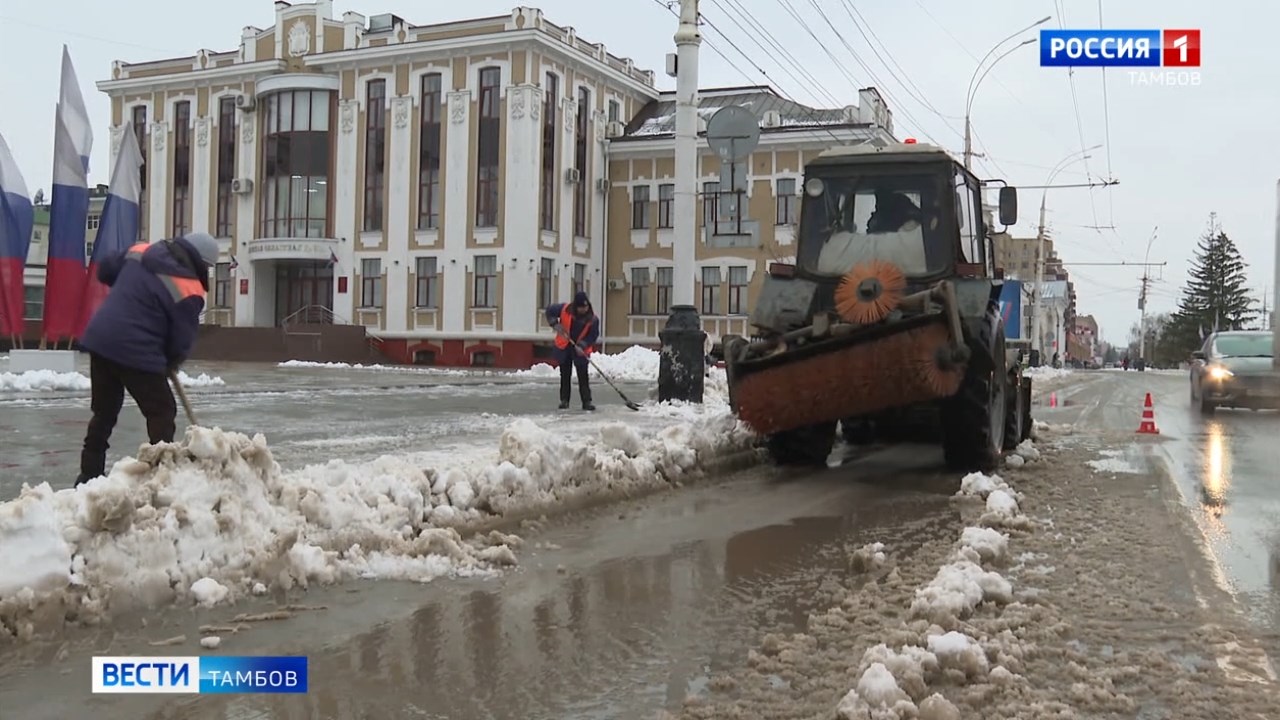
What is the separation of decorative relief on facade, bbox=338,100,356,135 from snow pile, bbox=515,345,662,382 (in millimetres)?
13136

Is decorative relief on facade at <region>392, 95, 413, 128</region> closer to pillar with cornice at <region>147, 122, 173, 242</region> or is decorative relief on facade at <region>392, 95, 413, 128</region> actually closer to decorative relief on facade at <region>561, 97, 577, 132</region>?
decorative relief on facade at <region>561, 97, 577, 132</region>

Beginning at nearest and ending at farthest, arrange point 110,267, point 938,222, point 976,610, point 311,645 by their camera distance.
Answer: point 311,645 → point 976,610 → point 110,267 → point 938,222

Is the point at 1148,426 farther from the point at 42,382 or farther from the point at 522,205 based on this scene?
the point at 522,205

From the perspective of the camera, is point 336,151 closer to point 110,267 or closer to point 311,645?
point 110,267

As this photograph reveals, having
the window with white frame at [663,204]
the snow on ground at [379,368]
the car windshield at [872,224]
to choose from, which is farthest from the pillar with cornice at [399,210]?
the car windshield at [872,224]

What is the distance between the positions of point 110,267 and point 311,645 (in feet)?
10.0

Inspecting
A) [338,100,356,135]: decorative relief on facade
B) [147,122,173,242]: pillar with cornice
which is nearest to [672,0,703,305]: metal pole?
[338,100,356,135]: decorative relief on facade

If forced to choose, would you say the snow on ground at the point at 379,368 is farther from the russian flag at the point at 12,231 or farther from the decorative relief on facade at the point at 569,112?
the russian flag at the point at 12,231

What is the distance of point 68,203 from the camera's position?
632 inches

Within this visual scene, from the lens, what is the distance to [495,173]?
35125 millimetres

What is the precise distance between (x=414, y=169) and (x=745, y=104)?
42.0 feet

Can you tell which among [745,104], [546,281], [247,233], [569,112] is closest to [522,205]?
[546,281]

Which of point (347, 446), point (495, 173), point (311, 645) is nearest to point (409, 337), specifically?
point (495, 173)

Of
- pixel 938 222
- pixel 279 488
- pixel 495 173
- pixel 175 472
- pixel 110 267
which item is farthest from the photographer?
pixel 495 173
